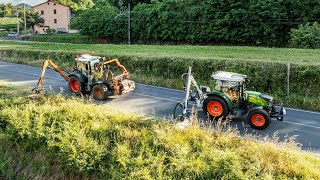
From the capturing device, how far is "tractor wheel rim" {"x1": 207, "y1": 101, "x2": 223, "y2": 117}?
12.7 metres

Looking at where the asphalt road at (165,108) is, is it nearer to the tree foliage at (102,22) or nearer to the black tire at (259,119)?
the black tire at (259,119)

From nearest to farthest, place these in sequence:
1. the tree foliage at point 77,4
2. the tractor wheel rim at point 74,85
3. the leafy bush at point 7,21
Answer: the tractor wheel rim at point 74,85 → the tree foliage at point 77,4 → the leafy bush at point 7,21

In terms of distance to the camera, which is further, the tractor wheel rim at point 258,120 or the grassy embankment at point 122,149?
the tractor wheel rim at point 258,120

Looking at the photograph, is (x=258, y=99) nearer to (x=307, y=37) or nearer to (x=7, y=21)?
(x=307, y=37)

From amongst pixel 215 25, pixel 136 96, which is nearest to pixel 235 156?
pixel 136 96

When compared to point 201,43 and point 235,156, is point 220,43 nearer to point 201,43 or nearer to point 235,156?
point 201,43

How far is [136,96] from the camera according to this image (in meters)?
17.4

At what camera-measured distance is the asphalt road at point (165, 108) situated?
1185cm

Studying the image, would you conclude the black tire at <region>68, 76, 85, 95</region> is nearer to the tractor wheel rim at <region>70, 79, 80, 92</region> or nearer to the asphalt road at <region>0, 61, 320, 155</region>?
the tractor wheel rim at <region>70, 79, 80, 92</region>

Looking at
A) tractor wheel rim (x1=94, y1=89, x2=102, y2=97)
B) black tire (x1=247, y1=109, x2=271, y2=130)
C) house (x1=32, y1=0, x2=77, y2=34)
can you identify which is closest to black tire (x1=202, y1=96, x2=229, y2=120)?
black tire (x1=247, y1=109, x2=271, y2=130)

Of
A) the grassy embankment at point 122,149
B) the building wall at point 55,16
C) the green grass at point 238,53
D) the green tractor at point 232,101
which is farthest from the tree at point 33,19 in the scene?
the green tractor at point 232,101

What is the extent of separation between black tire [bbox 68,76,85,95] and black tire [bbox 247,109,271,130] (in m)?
8.79

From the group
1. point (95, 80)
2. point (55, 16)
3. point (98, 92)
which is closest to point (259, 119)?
point (98, 92)

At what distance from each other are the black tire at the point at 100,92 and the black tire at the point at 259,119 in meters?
7.18
